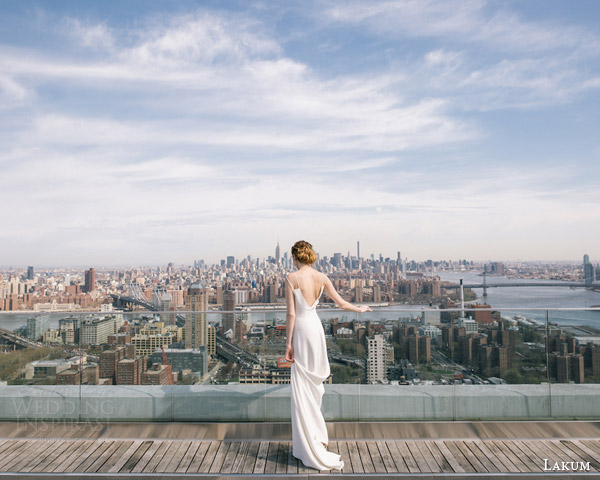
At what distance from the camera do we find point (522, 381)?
12.0 feet

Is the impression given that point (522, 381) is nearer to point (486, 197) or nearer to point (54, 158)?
point (54, 158)

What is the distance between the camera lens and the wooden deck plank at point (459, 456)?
9.27 feet

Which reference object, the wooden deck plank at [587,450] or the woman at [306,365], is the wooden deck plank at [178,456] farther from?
the wooden deck plank at [587,450]

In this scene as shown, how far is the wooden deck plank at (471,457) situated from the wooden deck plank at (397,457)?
47cm

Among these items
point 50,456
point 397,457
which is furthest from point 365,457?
point 50,456

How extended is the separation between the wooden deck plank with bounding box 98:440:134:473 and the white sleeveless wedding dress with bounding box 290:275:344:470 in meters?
1.26

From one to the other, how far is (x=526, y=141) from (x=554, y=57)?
6.50m

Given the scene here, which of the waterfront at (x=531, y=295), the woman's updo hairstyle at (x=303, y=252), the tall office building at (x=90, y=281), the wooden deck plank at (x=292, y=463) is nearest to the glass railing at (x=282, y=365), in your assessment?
the wooden deck plank at (x=292, y=463)

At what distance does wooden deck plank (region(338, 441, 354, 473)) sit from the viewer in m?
2.82

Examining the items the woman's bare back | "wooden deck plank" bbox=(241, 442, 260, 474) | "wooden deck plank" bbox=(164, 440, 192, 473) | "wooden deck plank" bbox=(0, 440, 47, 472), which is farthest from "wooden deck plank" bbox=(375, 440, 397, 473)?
"wooden deck plank" bbox=(0, 440, 47, 472)

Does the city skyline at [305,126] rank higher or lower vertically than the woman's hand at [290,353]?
higher

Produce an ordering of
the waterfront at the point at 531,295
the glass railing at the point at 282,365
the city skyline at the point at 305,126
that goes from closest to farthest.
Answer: the glass railing at the point at 282,365 → the city skyline at the point at 305,126 → the waterfront at the point at 531,295

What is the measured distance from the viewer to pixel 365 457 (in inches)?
119

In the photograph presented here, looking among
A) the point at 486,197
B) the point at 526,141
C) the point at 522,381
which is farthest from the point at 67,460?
the point at 486,197
